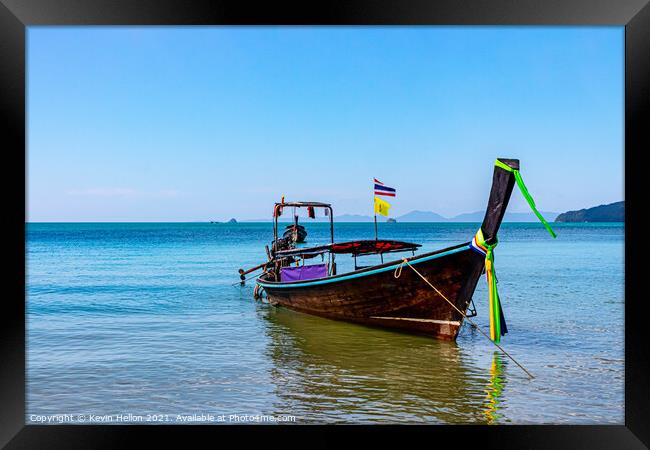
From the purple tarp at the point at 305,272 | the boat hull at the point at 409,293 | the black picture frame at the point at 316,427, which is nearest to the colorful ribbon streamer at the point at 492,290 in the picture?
the boat hull at the point at 409,293

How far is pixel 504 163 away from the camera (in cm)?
679

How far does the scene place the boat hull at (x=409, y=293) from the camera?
29.5ft

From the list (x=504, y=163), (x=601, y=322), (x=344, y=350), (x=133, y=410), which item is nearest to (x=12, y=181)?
(x=133, y=410)

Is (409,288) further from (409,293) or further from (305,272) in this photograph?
(305,272)

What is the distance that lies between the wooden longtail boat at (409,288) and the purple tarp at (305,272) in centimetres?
75

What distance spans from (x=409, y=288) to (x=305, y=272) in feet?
12.8

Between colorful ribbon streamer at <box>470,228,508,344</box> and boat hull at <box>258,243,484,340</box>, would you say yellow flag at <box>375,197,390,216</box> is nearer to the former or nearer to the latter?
boat hull at <box>258,243,484,340</box>

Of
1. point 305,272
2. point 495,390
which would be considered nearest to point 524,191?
point 495,390

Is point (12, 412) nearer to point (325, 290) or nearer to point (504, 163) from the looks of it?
point (504, 163)

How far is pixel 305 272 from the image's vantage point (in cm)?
1298

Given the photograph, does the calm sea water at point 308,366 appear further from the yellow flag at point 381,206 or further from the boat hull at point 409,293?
the yellow flag at point 381,206

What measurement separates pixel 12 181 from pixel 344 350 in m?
6.37

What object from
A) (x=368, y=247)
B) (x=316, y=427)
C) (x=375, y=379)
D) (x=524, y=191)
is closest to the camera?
(x=316, y=427)

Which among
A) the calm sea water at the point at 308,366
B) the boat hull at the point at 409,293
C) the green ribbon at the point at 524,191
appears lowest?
the calm sea water at the point at 308,366
